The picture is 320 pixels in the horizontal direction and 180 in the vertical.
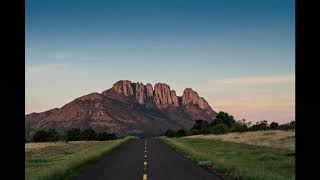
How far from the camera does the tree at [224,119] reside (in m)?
150

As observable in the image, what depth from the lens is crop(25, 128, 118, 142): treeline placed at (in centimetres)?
11844

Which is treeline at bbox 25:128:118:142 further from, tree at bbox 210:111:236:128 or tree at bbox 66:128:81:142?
tree at bbox 210:111:236:128

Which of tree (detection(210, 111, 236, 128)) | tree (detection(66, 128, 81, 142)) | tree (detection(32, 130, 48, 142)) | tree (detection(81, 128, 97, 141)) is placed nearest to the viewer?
tree (detection(32, 130, 48, 142))

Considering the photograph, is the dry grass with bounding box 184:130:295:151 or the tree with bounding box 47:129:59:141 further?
the tree with bounding box 47:129:59:141

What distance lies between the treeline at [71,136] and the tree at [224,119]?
1442 inches

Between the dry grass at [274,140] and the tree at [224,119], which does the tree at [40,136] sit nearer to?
the tree at [224,119]

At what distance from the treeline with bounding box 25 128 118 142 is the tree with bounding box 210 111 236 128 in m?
36.6

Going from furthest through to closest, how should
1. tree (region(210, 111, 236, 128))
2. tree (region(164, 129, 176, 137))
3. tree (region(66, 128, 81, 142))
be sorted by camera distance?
tree (region(210, 111, 236, 128))
tree (region(164, 129, 176, 137))
tree (region(66, 128, 81, 142))

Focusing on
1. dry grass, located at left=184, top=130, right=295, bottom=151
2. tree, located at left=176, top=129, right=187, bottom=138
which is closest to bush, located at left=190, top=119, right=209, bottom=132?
tree, located at left=176, top=129, right=187, bottom=138

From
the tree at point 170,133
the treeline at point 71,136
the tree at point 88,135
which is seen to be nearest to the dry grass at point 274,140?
the treeline at point 71,136
